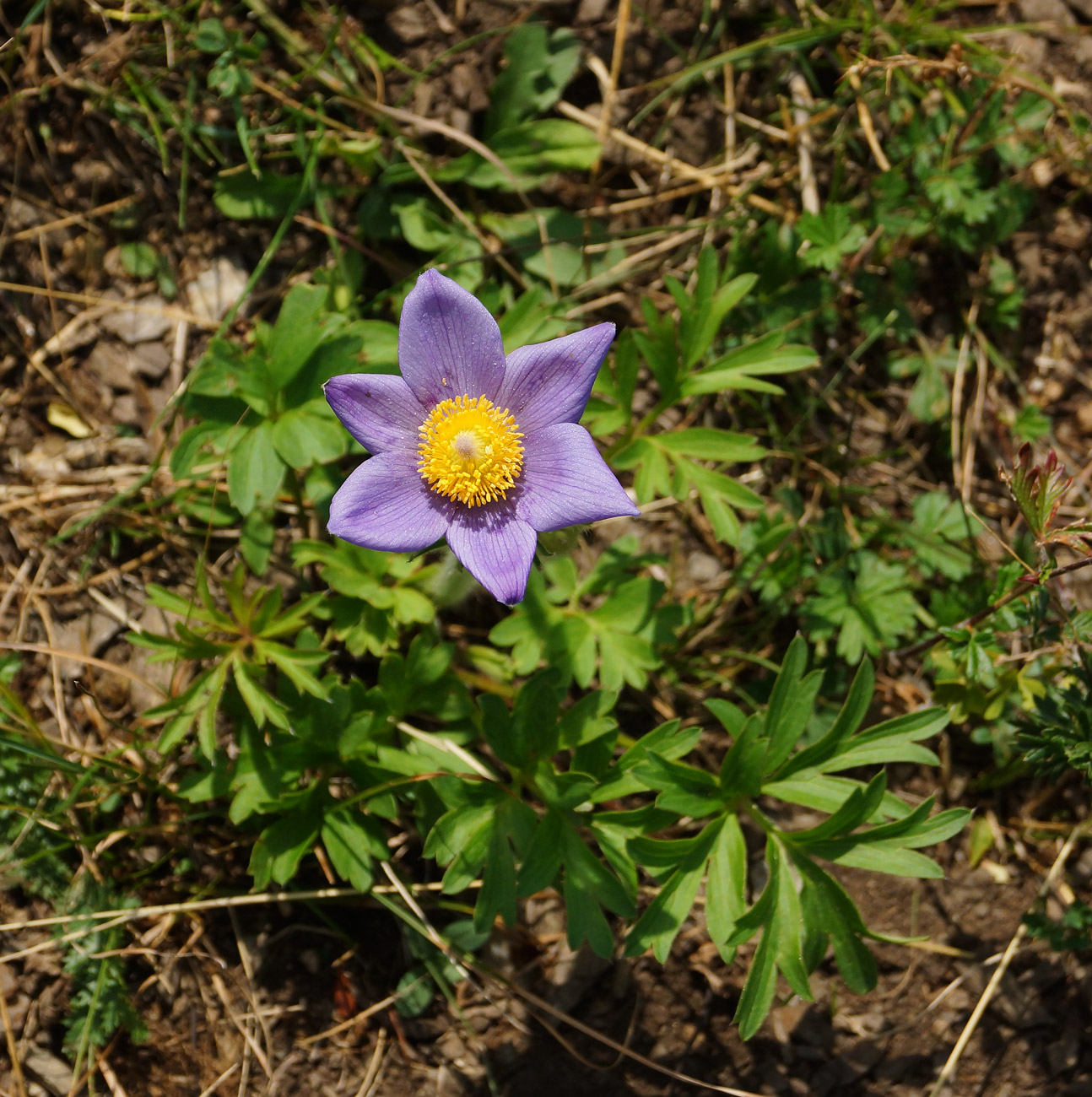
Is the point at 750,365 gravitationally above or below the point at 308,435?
above

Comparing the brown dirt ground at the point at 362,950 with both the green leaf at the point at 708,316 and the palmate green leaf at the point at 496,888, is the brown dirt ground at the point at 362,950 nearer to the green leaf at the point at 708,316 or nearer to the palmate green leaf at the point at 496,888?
the palmate green leaf at the point at 496,888

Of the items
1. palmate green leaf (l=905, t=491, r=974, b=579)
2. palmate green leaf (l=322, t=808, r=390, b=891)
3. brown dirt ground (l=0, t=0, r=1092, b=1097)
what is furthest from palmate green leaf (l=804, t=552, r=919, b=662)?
palmate green leaf (l=322, t=808, r=390, b=891)

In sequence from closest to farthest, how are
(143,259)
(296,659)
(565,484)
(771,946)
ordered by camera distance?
(565,484) < (771,946) < (296,659) < (143,259)

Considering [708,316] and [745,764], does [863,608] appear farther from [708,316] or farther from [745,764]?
[708,316]

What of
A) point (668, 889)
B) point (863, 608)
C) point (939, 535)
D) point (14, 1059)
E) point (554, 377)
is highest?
point (554, 377)

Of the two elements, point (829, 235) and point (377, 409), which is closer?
point (377, 409)

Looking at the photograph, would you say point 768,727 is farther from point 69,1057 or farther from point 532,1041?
point 69,1057

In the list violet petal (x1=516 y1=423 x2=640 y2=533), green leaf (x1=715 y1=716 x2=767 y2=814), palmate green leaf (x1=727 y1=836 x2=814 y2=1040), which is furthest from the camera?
green leaf (x1=715 y1=716 x2=767 y2=814)

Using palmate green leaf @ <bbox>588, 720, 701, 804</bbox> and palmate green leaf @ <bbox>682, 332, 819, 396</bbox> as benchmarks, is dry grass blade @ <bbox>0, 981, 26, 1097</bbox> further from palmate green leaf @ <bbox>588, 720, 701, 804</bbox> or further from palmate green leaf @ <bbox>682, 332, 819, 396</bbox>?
palmate green leaf @ <bbox>682, 332, 819, 396</bbox>

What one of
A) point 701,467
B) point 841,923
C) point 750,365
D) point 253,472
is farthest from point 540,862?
point 750,365
